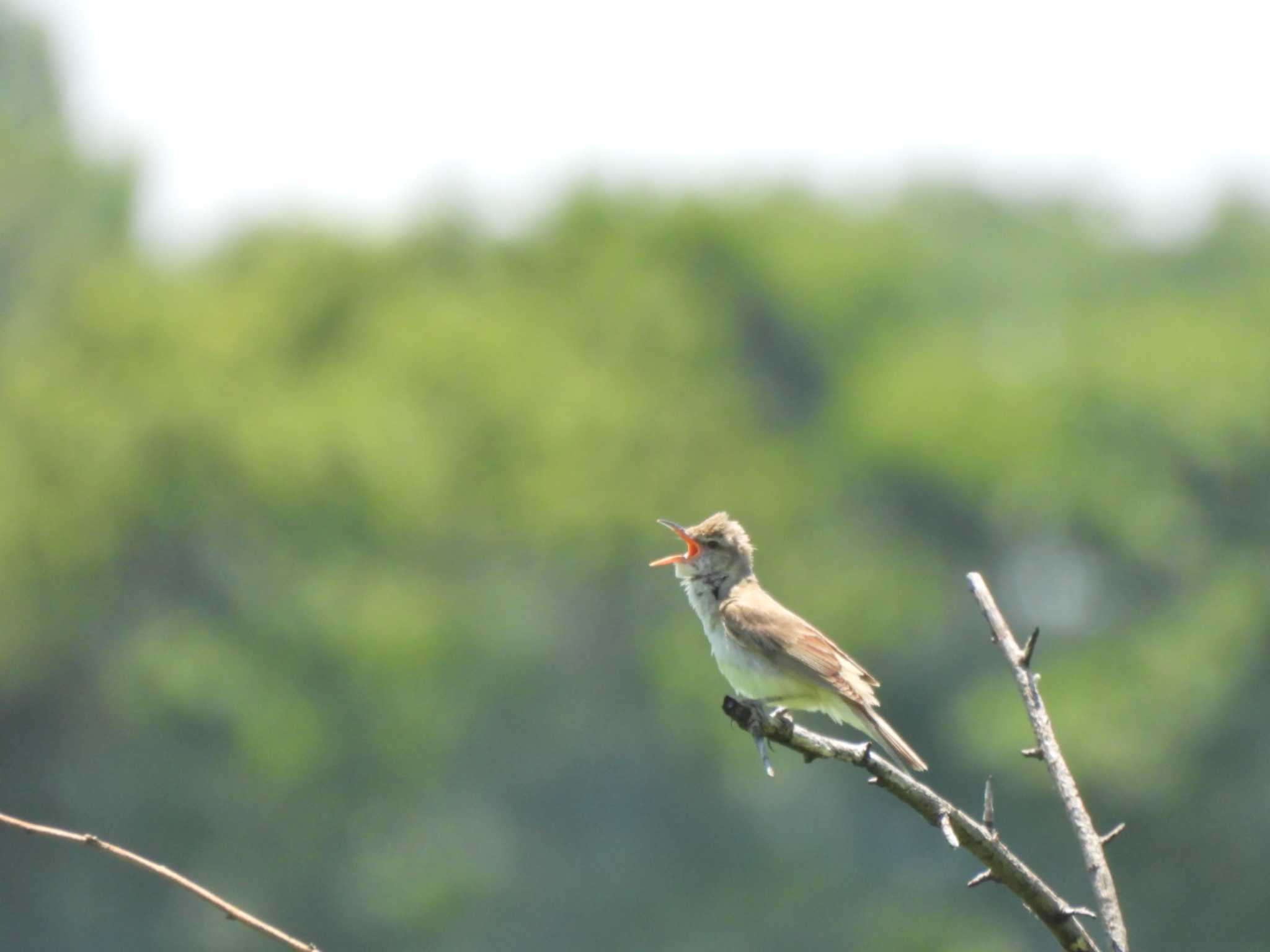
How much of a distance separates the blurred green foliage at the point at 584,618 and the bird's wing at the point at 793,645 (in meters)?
29.0

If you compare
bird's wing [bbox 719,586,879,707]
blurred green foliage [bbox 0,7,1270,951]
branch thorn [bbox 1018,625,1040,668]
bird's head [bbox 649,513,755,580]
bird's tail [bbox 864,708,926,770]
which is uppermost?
blurred green foliage [bbox 0,7,1270,951]

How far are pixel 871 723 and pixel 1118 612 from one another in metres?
35.7

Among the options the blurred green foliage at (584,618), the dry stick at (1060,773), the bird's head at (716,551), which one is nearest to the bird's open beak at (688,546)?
the bird's head at (716,551)

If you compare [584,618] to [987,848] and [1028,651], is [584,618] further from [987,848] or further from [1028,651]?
[987,848]

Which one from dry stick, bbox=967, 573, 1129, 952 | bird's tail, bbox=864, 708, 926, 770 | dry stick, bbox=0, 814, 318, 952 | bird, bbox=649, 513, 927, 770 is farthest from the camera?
bird, bbox=649, 513, 927, 770

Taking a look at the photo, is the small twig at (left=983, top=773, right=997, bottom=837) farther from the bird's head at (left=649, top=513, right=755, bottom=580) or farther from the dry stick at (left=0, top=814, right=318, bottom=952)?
the bird's head at (left=649, top=513, right=755, bottom=580)

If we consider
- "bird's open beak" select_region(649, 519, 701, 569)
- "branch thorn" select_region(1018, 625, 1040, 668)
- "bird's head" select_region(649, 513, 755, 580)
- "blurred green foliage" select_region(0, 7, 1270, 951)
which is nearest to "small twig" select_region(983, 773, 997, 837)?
"branch thorn" select_region(1018, 625, 1040, 668)

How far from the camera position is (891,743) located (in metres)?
7.33

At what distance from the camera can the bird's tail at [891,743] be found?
7.04 metres

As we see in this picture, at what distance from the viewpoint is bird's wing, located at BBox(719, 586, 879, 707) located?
25.3ft

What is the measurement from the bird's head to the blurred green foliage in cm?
2839

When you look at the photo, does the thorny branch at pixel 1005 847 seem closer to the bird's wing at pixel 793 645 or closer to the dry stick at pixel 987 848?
the dry stick at pixel 987 848

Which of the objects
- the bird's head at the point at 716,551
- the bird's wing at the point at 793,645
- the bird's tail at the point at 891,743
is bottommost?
the bird's tail at the point at 891,743

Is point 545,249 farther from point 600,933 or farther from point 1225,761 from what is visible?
point 1225,761
